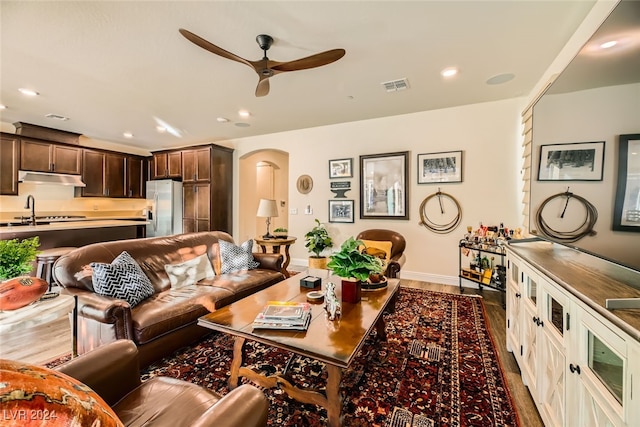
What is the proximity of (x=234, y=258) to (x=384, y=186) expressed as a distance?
104 inches

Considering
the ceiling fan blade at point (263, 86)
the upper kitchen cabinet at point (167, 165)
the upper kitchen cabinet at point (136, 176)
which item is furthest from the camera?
the upper kitchen cabinet at point (136, 176)

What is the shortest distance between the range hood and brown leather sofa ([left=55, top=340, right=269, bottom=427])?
18.0ft

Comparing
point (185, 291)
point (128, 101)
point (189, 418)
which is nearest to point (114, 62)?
point (128, 101)

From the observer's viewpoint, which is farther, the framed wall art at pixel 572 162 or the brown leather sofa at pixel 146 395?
the framed wall art at pixel 572 162

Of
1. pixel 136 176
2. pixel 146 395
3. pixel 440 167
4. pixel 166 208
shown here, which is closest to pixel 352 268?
pixel 146 395

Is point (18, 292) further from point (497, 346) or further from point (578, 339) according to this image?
point (497, 346)

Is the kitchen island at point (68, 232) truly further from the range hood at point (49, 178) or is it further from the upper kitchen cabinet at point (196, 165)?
the upper kitchen cabinet at point (196, 165)

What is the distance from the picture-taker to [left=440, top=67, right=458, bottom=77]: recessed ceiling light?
289 cm

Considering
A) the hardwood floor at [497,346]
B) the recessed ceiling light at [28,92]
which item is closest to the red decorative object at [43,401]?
the hardwood floor at [497,346]

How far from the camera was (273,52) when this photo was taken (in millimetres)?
2582

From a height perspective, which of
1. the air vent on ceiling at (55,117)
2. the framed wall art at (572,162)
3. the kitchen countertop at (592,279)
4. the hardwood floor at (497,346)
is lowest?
the hardwood floor at (497,346)

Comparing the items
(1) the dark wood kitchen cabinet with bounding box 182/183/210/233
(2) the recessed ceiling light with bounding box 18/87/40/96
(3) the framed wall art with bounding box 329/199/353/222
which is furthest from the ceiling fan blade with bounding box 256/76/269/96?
(1) the dark wood kitchen cabinet with bounding box 182/183/210/233

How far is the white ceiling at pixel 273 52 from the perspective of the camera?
202cm

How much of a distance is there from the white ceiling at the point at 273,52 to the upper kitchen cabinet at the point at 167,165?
173 centimetres
